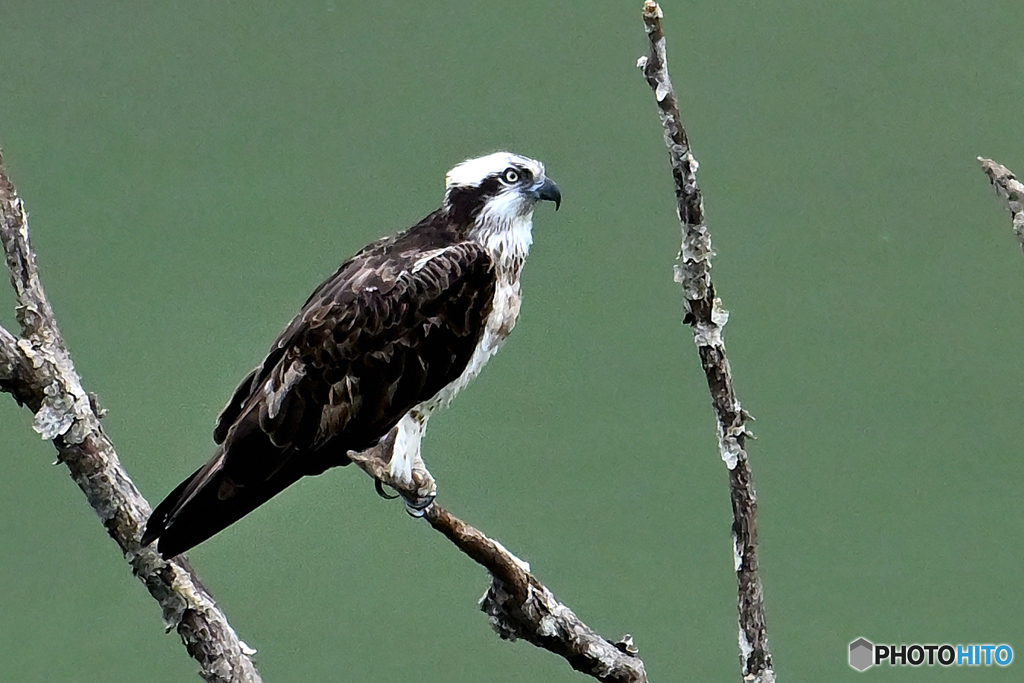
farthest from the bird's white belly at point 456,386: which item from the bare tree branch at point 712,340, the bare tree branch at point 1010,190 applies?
the bare tree branch at point 1010,190

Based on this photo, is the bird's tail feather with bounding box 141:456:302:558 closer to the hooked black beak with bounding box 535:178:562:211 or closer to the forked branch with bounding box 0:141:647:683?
the forked branch with bounding box 0:141:647:683

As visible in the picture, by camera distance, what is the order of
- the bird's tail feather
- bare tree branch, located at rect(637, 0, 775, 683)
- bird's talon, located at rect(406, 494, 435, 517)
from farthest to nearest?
1. bird's talon, located at rect(406, 494, 435, 517)
2. the bird's tail feather
3. bare tree branch, located at rect(637, 0, 775, 683)

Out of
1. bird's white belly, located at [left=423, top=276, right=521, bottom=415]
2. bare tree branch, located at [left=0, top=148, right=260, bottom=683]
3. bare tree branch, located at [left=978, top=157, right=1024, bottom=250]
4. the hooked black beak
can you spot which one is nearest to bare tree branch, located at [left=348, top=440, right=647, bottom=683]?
bird's white belly, located at [left=423, top=276, right=521, bottom=415]

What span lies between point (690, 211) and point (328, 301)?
50 centimetres

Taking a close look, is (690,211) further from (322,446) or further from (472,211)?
(322,446)

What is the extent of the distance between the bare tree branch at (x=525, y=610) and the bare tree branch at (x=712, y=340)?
0.61 feet

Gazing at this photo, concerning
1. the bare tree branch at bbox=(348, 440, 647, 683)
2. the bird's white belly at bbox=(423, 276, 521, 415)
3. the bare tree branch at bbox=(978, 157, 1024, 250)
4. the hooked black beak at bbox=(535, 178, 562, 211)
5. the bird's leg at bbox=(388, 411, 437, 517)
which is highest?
the hooked black beak at bbox=(535, 178, 562, 211)

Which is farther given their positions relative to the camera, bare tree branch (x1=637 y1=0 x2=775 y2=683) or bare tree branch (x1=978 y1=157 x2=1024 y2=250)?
bare tree branch (x1=978 y1=157 x2=1024 y2=250)

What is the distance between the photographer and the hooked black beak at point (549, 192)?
5.63 ft

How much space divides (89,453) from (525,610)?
606mm

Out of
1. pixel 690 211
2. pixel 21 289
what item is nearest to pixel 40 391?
pixel 21 289

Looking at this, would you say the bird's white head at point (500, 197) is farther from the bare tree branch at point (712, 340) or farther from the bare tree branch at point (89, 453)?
the bare tree branch at point (89, 453)

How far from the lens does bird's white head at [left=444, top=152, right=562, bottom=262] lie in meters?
1.72

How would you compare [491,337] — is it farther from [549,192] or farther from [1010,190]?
[1010,190]
